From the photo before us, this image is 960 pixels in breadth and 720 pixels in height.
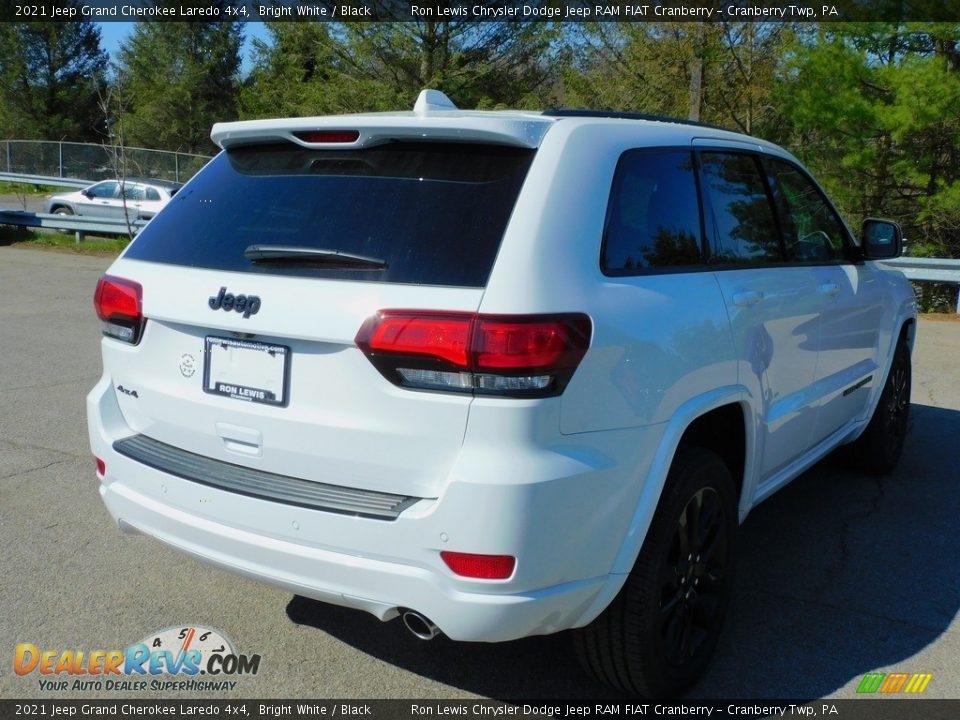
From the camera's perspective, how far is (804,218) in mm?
4523

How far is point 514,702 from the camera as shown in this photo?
3166 mm

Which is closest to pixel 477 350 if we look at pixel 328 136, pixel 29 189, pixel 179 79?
pixel 328 136

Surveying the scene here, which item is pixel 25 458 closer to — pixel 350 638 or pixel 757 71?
pixel 350 638

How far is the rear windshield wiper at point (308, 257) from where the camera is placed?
108 inches

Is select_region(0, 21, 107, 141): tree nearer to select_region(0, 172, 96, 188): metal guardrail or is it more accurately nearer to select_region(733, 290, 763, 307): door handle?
select_region(0, 172, 96, 188): metal guardrail

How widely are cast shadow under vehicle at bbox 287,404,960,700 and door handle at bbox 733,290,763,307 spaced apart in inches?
49.8

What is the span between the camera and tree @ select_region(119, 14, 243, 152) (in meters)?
45.4

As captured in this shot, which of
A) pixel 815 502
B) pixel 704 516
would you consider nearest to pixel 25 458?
pixel 704 516

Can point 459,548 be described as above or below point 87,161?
above

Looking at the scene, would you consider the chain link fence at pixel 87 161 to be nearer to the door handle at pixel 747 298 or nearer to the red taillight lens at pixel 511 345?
the door handle at pixel 747 298

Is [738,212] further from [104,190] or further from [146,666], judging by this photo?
[104,190]

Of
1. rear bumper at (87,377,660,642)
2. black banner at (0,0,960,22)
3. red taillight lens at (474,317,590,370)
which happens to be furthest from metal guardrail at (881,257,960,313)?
red taillight lens at (474,317,590,370)

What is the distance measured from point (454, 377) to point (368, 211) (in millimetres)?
646

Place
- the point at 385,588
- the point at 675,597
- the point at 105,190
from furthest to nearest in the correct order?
the point at 105,190 → the point at 675,597 → the point at 385,588
